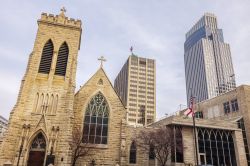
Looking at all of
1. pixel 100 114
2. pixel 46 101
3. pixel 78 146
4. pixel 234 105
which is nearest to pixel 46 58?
pixel 46 101

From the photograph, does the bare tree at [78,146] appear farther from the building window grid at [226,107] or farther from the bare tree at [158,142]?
the building window grid at [226,107]

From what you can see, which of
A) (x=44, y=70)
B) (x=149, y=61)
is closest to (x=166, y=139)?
(x=44, y=70)

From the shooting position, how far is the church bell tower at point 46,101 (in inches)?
1014

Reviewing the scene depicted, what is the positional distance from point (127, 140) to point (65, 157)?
875 cm

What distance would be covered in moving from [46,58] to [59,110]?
7835 millimetres

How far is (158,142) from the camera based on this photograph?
29469mm

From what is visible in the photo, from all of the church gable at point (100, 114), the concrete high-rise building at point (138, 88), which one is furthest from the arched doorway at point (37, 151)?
the concrete high-rise building at point (138, 88)

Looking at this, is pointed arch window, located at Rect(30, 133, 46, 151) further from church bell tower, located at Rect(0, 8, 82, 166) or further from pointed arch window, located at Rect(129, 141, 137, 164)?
pointed arch window, located at Rect(129, 141, 137, 164)

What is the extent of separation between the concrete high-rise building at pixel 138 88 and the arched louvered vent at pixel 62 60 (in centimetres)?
10697

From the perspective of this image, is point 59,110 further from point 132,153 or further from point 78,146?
point 132,153

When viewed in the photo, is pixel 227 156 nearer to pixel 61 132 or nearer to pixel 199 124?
pixel 199 124

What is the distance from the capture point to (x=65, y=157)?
2583cm

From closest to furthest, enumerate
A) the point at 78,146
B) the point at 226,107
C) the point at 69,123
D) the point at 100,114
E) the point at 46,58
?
the point at 78,146
the point at 69,123
the point at 100,114
the point at 46,58
the point at 226,107

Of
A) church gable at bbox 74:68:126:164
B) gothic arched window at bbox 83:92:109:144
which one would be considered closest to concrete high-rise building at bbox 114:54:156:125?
church gable at bbox 74:68:126:164
